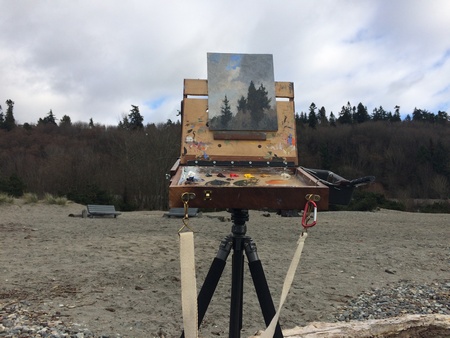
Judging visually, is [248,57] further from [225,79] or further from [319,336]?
[319,336]

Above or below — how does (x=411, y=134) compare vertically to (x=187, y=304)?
above

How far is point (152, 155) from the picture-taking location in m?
25.7

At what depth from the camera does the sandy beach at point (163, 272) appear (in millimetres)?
4379

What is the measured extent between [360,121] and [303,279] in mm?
76125

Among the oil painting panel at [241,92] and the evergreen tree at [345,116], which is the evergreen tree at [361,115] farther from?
the oil painting panel at [241,92]

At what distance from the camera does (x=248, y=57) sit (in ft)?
10.2

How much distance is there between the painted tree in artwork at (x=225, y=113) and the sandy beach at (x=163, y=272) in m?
2.18

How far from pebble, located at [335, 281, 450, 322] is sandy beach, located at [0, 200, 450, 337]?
0.20 metres

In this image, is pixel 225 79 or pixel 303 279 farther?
pixel 303 279

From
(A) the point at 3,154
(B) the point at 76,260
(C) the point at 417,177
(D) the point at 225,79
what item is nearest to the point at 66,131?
(A) the point at 3,154

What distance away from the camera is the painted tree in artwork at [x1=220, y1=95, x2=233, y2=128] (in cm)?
297

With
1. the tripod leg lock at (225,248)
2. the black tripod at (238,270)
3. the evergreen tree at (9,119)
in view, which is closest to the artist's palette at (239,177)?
the black tripod at (238,270)

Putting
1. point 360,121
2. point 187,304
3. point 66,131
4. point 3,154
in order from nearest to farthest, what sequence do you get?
point 187,304
point 3,154
point 66,131
point 360,121

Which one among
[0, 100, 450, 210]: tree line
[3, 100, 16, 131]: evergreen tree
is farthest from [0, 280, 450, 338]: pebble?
[3, 100, 16, 131]: evergreen tree
